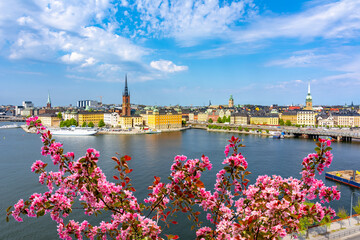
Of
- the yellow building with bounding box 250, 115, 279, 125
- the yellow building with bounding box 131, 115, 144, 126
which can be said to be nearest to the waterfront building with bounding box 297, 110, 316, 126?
the yellow building with bounding box 250, 115, 279, 125

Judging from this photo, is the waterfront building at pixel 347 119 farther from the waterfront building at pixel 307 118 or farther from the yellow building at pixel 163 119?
the yellow building at pixel 163 119

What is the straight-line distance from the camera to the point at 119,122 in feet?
215

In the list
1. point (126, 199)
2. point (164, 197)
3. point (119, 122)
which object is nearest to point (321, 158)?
point (164, 197)

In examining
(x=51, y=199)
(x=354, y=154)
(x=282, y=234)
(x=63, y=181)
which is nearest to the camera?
(x=282, y=234)

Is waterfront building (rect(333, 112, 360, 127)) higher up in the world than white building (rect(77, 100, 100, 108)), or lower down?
lower down

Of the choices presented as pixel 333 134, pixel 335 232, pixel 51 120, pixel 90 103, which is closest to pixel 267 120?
pixel 333 134

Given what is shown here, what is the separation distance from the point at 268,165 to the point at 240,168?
2056 cm

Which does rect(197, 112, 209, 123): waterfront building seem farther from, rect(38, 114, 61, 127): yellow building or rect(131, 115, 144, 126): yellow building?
rect(38, 114, 61, 127): yellow building

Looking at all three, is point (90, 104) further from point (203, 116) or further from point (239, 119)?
point (239, 119)

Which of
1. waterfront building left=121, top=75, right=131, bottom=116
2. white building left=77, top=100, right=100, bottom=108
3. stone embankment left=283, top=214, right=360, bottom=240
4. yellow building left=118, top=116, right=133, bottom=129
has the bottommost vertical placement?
stone embankment left=283, top=214, right=360, bottom=240

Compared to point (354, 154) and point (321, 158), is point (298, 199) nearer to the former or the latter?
point (321, 158)

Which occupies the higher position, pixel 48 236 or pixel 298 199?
pixel 298 199

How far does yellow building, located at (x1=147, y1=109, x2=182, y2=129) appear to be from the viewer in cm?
6122

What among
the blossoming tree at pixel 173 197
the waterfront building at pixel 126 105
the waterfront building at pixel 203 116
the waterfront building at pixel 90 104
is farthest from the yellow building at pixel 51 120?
the waterfront building at pixel 90 104
